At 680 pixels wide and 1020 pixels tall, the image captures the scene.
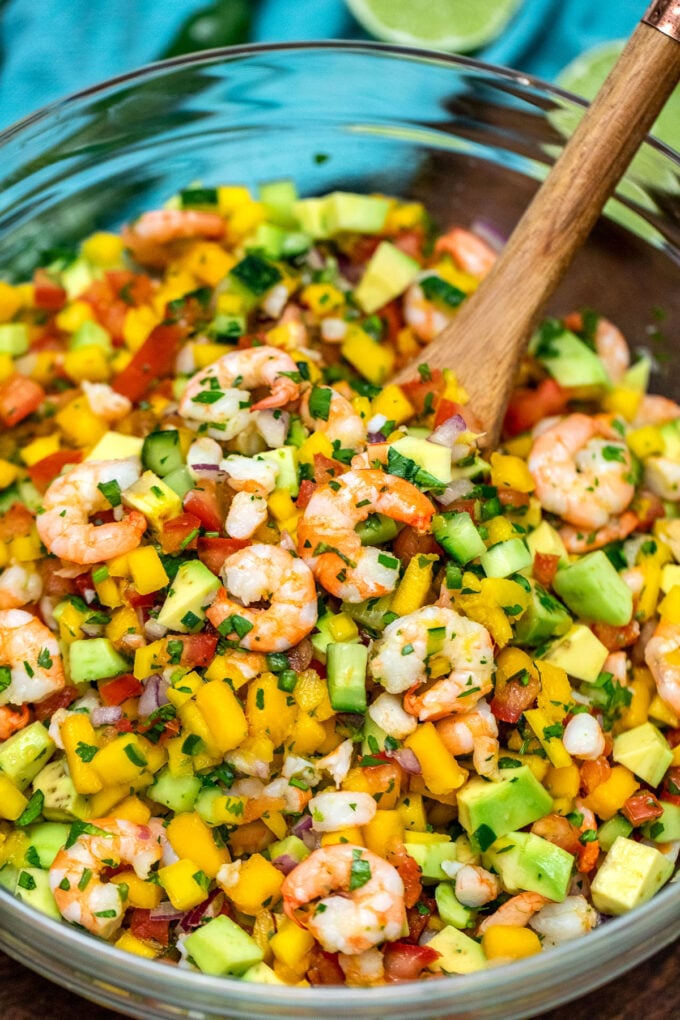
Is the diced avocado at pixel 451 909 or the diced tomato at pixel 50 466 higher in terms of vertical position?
the diced tomato at pixel 50 466

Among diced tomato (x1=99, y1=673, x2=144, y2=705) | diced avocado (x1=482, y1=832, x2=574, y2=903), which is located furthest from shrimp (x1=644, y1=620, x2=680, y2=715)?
diced tomato (x1=99, y1=673, x2=144, y2=705)

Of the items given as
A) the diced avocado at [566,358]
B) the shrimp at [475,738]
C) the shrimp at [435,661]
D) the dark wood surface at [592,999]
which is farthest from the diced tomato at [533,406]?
the dark wood surface at [592,999]

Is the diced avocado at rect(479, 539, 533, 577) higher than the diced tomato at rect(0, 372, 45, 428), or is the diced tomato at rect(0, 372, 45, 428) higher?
the diced avocado at rect(479, 539, 533, 577)

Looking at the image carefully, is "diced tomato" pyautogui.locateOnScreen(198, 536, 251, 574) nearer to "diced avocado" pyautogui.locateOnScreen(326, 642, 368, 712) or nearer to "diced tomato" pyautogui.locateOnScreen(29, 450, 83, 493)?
"diced avocado" pyautogui.locateOnScreen(326, 642, 368, 712)

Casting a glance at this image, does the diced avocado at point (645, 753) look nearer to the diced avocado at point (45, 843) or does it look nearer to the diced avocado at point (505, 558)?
the diced avocado at point (505, 558)

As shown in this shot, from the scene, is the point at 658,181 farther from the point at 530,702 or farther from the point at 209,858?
the point at 209,858

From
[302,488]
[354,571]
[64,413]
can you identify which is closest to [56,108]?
[64,413]
